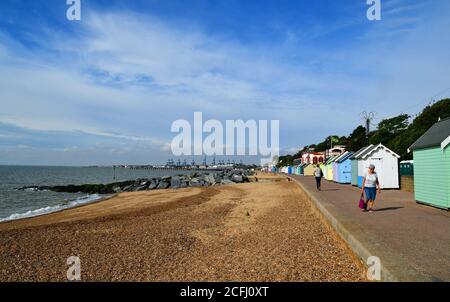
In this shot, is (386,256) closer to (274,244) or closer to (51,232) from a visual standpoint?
(274,244)

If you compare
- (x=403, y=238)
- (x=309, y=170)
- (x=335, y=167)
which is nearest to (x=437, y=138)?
(x=403, y=238)

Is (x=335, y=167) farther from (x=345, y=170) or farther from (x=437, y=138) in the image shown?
(x=437, y=138)

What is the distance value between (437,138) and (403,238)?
611cm

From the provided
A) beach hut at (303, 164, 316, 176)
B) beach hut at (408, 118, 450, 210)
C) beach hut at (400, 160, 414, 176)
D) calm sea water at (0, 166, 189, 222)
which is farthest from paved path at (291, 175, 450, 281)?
beach hut at (303, 164, 316, 176)

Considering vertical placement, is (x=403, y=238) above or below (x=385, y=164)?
below

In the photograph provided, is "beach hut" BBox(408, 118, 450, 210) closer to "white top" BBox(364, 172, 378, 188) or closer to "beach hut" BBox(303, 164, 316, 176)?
"white top" BBox(364, 172, 378, 188)

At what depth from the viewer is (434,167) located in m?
12.1

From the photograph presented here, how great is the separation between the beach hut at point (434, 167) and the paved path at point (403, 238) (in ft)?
1.81

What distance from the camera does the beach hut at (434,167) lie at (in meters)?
11.3

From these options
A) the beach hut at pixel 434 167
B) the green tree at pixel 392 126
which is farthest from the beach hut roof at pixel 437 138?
the green tree at pixel 392 126

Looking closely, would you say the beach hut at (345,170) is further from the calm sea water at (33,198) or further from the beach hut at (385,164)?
the calm sea water at (33,198)

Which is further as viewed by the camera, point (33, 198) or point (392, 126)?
point (392, 126)
